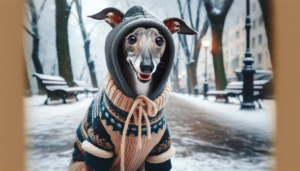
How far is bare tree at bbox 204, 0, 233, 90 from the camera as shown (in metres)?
3.31

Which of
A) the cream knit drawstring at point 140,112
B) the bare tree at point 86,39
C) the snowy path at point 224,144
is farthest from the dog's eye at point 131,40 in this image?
the bare tree at point 86,39

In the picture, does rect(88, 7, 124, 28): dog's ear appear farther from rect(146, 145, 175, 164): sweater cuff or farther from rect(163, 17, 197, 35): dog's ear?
rect(146, 145, 175, 164): sweater cuff

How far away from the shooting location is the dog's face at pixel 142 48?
682 millimetres

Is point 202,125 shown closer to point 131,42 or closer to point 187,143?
point 187,143

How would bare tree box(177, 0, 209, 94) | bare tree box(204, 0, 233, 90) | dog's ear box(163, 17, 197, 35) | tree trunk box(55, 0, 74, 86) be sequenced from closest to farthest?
dog's ear box(163, 17, 197, 35), tree trunk box(55, 0, 74, 86), bare tree box(204, 0, 233, 90), bare tree box(177, 0, 209, 94)

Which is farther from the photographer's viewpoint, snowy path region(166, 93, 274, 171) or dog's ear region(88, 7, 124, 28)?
snowy path region(166, 93, 274, 171)

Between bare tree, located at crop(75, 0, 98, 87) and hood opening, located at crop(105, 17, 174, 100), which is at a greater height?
bare tree, located at crop(75, 0, 98, 87)

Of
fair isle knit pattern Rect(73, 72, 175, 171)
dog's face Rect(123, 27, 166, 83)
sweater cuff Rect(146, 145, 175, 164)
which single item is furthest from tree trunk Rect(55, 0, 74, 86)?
sweater cuff Rect(146, 145, 175, 164)

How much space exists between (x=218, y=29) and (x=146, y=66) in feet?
11.6

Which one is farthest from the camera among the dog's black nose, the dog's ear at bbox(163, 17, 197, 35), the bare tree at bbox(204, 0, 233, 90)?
the bare tree at bbox(204, 0, 233, 90)

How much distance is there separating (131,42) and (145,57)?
0.14 meters

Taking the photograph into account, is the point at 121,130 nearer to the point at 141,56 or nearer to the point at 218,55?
the point at 141,56

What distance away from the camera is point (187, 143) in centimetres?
151

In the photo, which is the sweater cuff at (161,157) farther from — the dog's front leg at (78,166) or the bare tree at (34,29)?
the bare tree at (34,29)
